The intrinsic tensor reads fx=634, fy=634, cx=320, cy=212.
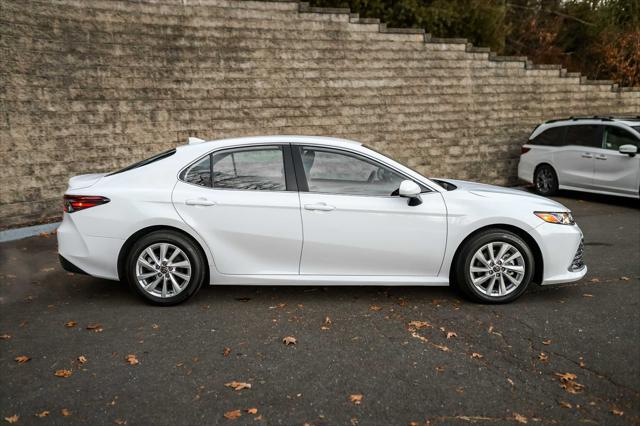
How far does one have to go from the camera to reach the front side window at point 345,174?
5.69m

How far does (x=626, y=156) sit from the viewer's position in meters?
11.3

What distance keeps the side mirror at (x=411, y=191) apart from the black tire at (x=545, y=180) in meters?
8.09

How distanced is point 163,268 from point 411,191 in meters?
2.29

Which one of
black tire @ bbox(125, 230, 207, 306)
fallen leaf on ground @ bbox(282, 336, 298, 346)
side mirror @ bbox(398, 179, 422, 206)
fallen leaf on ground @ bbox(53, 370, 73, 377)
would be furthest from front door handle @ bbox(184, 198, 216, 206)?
fallen leaf on ground @ bbox(53, 370, 73, 377)

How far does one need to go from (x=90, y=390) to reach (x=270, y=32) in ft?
28.4

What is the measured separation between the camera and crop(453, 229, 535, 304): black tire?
5672 millimetres

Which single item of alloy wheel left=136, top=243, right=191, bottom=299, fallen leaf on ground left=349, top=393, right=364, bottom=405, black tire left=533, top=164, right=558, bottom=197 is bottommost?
black tire left=533, top=164, right=558, bottom=197

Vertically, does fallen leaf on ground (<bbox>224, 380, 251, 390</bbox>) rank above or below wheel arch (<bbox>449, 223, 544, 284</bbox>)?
below

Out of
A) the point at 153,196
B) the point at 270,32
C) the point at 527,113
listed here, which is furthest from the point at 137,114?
the point at 527,113

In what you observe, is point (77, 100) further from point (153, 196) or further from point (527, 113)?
point (527, 113)

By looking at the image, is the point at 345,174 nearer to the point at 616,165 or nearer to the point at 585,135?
the point at 616,165

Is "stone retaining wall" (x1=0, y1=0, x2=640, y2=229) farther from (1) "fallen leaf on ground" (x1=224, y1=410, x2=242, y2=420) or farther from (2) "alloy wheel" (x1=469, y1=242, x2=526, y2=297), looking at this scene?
(1) "fallen leaf on ground" (x1=224, y1=410, x2=242, y2=420)

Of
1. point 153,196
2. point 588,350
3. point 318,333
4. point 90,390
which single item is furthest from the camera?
point 153,196

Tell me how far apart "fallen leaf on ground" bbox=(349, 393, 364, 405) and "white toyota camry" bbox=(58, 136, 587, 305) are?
5.97 feet
